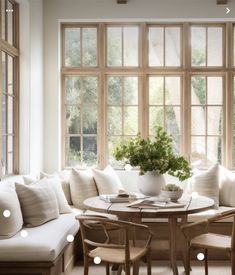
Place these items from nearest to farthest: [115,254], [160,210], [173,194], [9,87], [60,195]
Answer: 1. [115,254]
2. [160,210]
3. [173,194]
4. [60,195]
5. [9,87]

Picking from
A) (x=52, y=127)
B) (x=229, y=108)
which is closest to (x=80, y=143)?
(x=52, y=127)

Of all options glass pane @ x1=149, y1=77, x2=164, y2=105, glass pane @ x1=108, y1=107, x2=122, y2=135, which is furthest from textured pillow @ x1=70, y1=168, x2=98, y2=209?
glass pane @ x1=149, y1=77, x2=164, y2=105

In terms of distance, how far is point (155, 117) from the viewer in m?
6.36

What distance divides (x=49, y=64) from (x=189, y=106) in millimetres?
1817

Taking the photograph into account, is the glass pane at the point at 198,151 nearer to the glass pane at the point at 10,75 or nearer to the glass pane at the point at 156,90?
the glass pane at the point at 156,90

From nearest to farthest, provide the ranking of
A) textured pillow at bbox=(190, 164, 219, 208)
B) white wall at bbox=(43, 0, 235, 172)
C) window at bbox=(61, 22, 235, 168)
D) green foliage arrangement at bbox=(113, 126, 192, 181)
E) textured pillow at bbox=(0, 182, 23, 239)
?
1. textured pillow at bbox=(0, 182, 23, 239)
2. green foliage arrangement at bbox=(113, 126, 192, 181)
3. textured pillow at bbox=(190, 164, 219, 208)
4. white wall at bbox=(43, 0, 235, 172)
5. window at bbox=(61, 22, 235, 168)

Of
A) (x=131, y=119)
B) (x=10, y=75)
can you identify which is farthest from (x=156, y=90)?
(x=10, y=75)

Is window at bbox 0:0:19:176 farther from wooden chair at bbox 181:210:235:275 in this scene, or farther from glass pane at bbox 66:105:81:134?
wooden chair at bbox 181:210:235:275

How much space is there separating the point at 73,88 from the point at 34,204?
7.58 feet

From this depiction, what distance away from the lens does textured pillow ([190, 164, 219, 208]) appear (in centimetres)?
563

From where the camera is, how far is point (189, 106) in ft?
20.7

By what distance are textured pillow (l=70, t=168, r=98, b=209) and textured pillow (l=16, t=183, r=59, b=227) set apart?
3.38ft

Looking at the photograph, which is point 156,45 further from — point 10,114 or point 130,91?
point 10,114

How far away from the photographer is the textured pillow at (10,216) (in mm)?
3912
